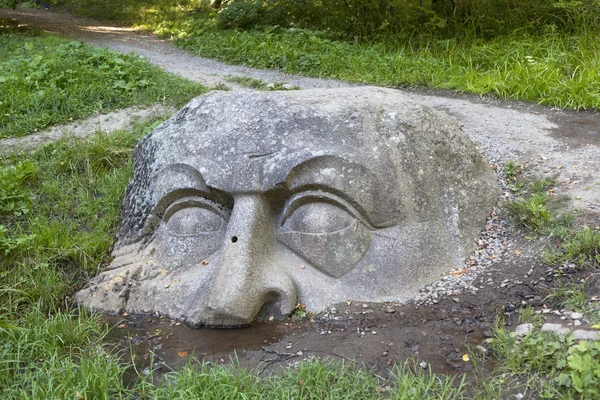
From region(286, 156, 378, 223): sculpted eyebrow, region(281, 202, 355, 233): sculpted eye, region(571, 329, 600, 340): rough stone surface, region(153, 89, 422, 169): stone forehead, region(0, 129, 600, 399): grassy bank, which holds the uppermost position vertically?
region(153, 89, 422, 169): stone forehead

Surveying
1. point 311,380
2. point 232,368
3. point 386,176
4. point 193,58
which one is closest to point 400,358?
point 311,380

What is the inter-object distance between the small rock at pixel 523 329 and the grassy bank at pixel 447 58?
403 cm

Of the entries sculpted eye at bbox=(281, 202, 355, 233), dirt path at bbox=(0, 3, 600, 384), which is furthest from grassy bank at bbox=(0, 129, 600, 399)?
sculpted eye at bbox=(281, 202, 355, 233)

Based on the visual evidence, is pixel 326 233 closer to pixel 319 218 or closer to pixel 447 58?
pixel 319 218

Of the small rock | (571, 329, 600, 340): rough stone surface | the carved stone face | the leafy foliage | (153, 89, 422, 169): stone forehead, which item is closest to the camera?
the leafy foliage

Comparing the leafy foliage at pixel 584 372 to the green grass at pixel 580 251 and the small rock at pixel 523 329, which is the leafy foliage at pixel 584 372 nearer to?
the small rock at pixel 523 329

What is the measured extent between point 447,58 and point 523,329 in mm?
5852

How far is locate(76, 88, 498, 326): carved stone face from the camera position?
3.53 meters

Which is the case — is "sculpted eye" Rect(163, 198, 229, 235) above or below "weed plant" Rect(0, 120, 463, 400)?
above

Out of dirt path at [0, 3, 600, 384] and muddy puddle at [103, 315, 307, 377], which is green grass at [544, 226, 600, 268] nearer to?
dirt path at [0, 3, 600, 384]

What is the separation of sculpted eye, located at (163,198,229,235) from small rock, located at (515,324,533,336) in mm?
1831

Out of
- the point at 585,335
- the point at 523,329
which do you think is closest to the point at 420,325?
the point at 523,329

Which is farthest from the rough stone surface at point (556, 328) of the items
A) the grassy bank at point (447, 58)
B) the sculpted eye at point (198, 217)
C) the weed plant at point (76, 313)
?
the grassy bank at point (447, 58)

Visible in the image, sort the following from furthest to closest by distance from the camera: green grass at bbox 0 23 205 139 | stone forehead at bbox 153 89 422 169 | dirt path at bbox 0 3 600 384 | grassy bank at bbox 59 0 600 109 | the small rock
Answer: grassy bank at bbox 59 0 600 109
green grass at bbox 0 23 205 139
stone forehead at bbox 153 89 422 169
dirt path at bbox 0 3 600 384
the small rock
